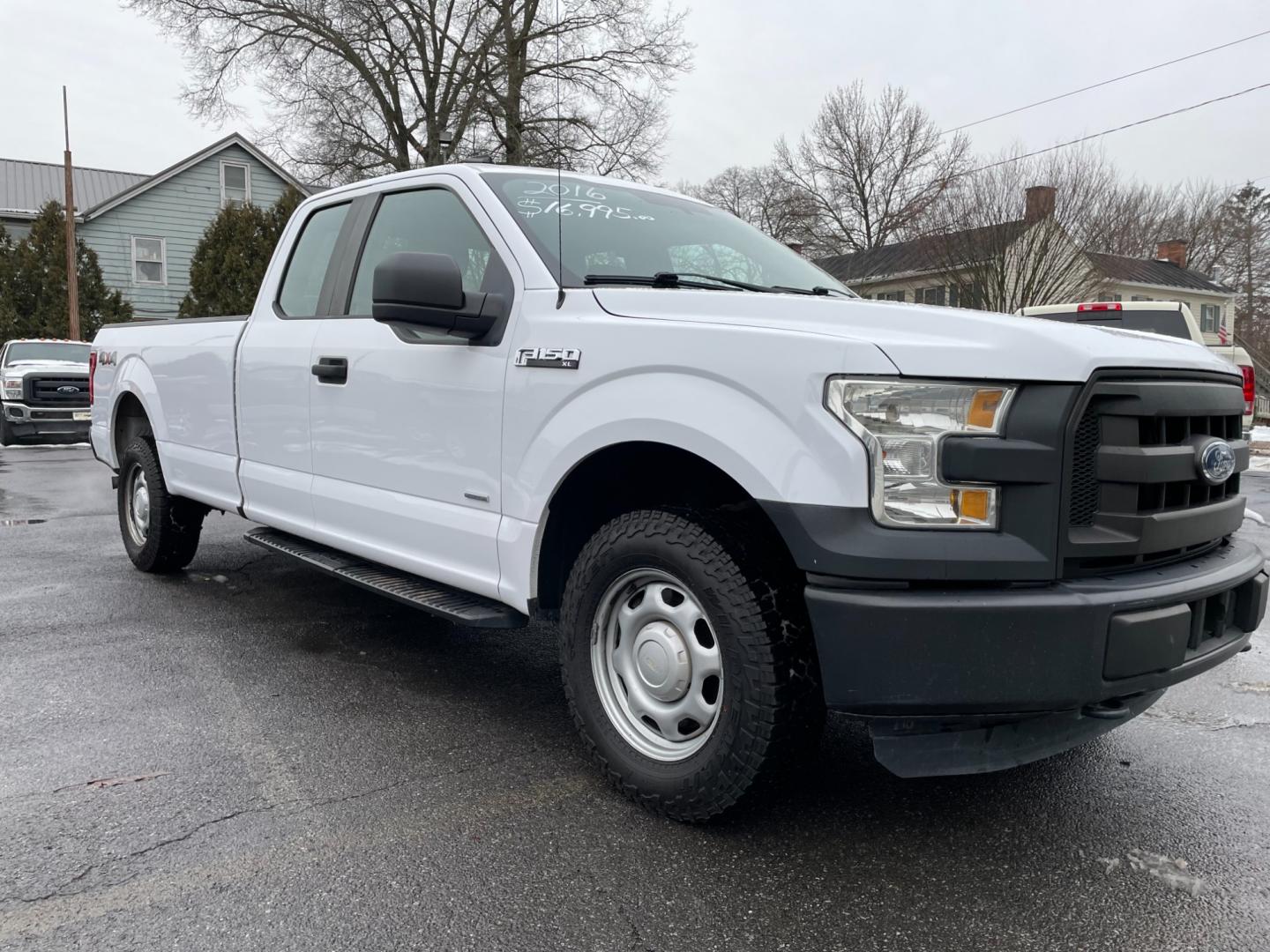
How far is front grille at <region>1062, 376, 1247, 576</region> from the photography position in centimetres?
235

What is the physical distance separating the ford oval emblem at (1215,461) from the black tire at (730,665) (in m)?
1.07

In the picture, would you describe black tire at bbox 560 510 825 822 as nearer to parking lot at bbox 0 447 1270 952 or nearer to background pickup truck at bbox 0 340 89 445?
parking lot at bbox 0 447 1270 952

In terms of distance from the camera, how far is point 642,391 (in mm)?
2768

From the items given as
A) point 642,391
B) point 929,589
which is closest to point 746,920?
point 929,589

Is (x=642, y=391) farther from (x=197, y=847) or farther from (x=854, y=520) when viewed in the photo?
(x=197, y=847)

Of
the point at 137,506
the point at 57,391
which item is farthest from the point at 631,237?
the point at 57,391

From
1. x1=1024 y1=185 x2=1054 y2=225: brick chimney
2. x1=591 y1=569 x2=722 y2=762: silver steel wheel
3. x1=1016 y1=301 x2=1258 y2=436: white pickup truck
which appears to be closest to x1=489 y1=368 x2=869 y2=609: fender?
x1=591 y1=569 x2=722 y2=762: silver steel wheel

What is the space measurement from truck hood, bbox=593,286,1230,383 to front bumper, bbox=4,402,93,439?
50.4 feet

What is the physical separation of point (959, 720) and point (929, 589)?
0.35 metres

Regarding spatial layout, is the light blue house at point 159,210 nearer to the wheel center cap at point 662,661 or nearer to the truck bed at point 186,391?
the truck bed at point 186,391

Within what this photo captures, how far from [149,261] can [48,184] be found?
5.89 meters

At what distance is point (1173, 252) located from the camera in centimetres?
3594

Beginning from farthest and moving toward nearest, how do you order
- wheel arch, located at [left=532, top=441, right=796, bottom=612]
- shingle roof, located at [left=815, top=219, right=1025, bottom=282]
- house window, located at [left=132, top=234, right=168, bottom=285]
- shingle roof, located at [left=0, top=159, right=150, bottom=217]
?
shingle roof, located at [left=0, top=159, right=150, bottom=217] < house window, located at [left=132, top=234, right=168, bottom=285] < shingle roof, located at [left=815, top=219, right=1025, bottom=282] < wheel arch, located at [left=532, top=441, right=796, bottom=612]

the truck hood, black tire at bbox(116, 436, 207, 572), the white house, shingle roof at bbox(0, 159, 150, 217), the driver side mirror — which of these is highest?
shingle roof at bbox(0, 159, 150, 217)
